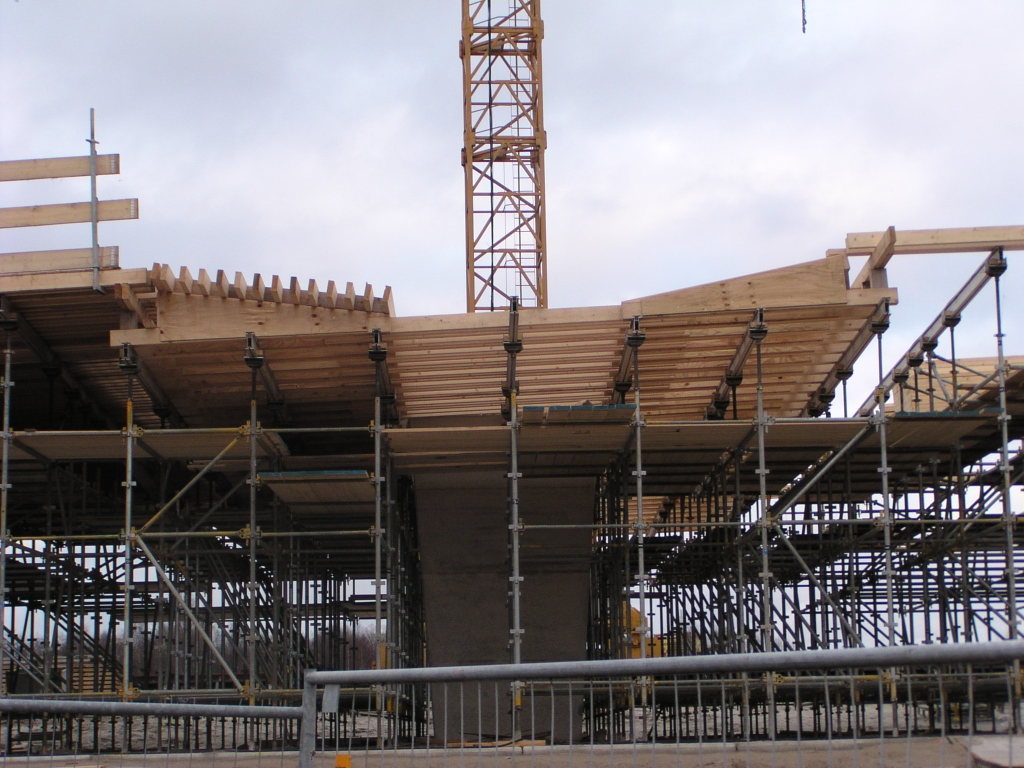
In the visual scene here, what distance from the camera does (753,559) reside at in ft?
72.3

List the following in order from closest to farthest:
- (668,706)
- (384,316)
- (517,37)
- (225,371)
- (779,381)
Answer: (384,316) < (225,371) < (779,381) < (668,706) < (517,37)

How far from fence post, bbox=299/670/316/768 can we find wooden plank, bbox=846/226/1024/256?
1310 cm

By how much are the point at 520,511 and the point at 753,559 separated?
3.89 m

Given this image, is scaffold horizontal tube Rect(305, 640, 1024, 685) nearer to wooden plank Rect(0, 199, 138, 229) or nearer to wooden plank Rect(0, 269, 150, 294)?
wooden plank Rect(0, 269, 150, 294)

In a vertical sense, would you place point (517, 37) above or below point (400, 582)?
above

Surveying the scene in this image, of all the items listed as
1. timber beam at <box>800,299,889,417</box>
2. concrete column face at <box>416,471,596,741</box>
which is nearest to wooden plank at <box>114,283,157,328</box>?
concrete column face at <box>416,471,596,741</box>

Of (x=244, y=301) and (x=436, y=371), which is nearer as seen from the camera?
(x=244, y=301)

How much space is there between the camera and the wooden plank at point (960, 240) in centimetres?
1814

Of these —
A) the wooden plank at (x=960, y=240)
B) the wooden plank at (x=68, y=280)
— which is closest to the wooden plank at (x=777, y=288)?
the wooden plank at (x=960, y=240)

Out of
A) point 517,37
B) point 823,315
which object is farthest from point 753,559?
point 517,37

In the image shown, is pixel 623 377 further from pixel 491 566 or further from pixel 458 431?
pixel 491 566

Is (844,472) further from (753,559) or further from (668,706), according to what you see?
(668,706)

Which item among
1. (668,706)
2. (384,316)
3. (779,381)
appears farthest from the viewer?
(668,706)

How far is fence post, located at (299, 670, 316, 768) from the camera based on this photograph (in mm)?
7395
